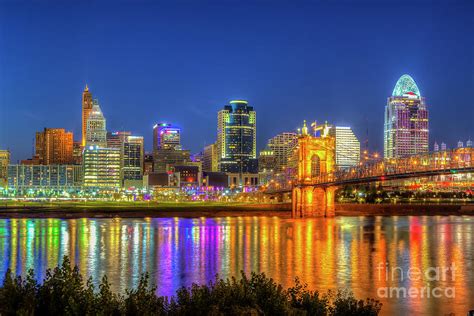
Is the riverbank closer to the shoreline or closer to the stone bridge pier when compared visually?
the shoreline

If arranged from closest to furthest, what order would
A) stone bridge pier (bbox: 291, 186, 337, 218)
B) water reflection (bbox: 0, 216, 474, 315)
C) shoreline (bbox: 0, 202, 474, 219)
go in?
water reflection (bbox: 0, 216, 474, 315), stone bridge pier (bbox: 291, 186, 337, 218), shoreline (bbox: 0, 202, 474, 219)

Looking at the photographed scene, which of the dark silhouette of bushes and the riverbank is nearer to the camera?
the dark silhouette of bushes

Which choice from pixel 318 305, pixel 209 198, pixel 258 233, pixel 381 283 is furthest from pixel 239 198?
pixel 318 305

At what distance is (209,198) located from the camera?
528 feet

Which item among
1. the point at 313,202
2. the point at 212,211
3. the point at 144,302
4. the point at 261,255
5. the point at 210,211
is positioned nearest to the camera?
the point at 144,302

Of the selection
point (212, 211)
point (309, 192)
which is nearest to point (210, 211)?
point (212, 211)

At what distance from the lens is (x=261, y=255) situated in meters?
38.5

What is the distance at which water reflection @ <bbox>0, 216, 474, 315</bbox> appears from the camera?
27.8 meters

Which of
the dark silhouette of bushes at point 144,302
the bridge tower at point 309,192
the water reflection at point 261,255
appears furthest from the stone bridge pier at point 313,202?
the dark silhouette of bushes at point 144,302

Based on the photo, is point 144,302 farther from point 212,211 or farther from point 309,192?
point 212,211

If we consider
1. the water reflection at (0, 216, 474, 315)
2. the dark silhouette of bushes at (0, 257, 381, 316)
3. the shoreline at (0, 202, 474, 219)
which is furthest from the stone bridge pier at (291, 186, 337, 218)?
the dark silhouette of bushes at (0, 257, 381, 316)

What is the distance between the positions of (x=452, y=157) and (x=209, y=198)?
110912mm

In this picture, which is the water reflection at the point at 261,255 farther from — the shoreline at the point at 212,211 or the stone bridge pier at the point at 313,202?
the shoreline at the point at 212,211

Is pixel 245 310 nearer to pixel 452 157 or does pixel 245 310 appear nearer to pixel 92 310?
pixel 92 310
